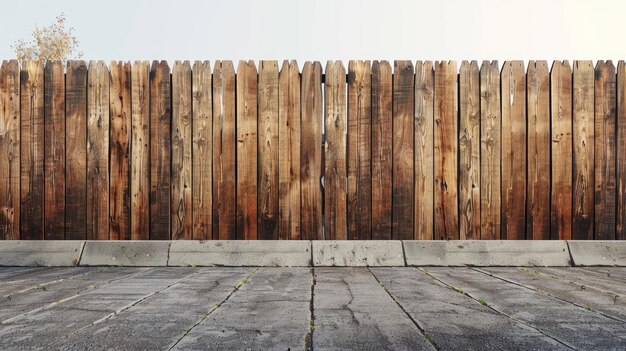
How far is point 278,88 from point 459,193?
261 centimetres

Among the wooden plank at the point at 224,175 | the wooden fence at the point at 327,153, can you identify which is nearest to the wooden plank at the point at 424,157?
the wooden fence at the point at 327,153

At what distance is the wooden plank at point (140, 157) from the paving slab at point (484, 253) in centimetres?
326

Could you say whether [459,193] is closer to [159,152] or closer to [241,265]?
[241,265]

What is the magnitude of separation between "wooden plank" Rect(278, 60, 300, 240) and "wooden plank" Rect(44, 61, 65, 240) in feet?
9.08

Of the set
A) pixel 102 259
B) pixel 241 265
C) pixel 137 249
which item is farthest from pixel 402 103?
pixel 102 259

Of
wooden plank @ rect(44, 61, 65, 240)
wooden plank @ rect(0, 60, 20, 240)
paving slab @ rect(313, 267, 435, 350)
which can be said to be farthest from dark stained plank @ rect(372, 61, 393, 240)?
wooden plank @ rect(0, 60, 20, 240)

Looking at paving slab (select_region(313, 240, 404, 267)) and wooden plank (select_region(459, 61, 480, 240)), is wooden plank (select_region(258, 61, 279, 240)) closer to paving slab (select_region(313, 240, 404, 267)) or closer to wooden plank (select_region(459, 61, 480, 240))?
paving slab (select_region(313, 240, 404, 267))

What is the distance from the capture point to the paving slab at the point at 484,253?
17.0 ft

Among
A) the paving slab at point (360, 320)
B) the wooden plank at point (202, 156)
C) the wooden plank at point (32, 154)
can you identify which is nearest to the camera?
the paving slab at point (360, 320)

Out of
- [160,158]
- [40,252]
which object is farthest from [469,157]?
[40,252]

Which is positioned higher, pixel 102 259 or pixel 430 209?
pixel 430 209

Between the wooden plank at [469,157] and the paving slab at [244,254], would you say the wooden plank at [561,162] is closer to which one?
the wooden plank at [469,157]

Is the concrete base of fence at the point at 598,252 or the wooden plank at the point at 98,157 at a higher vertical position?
the wooden plank at the point at 98,157

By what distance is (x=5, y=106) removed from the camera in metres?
5.42
